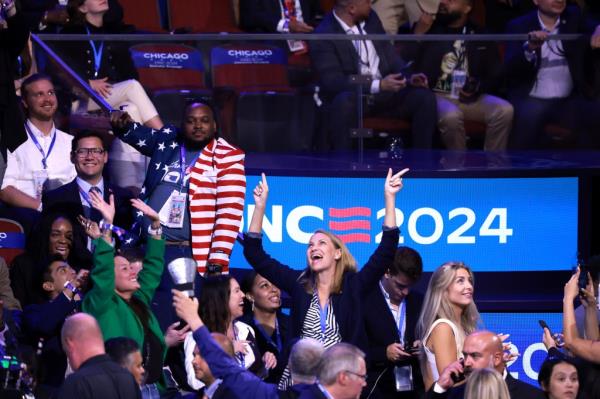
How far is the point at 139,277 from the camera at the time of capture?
29.7 feet

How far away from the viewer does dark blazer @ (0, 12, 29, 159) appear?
8945mm

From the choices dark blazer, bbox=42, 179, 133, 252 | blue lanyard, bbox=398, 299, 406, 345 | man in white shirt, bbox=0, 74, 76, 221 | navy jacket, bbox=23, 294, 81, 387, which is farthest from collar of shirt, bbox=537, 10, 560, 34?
navy jacket, bbox=23, 294, 81, 387

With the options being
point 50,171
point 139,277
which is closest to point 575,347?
point 139,277

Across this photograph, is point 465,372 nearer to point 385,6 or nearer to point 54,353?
point 54,353

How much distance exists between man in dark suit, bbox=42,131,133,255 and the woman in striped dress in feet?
6.17

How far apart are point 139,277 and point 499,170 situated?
372cm

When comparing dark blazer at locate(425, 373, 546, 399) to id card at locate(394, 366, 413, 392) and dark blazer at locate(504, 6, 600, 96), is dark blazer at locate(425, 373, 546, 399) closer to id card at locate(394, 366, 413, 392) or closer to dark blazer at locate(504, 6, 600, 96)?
id card at locate(394, 366, 413, 392)

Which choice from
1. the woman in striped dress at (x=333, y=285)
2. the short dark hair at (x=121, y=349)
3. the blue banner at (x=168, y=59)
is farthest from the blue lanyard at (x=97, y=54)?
the short dark hair at (x=121, y=349)

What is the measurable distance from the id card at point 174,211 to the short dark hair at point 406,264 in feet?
5.19

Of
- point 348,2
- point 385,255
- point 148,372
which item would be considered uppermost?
point 348,2

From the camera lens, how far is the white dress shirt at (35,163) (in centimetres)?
1102

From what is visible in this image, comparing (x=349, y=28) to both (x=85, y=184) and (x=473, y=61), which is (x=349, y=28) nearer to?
(x=473, y=61)

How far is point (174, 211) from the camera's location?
10.4 metres

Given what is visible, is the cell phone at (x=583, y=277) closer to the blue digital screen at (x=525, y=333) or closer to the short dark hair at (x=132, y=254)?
the blue digital screen at (x=525, y=333)
